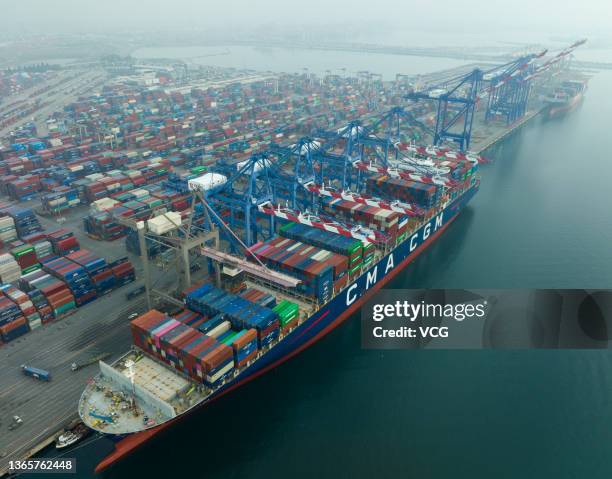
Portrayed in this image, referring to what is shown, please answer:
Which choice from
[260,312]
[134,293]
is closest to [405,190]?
[260,312]

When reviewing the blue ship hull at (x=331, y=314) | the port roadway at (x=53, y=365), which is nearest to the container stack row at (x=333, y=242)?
the blue ship hull at (x=331, y=314)

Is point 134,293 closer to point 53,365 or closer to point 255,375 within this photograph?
point 53,365

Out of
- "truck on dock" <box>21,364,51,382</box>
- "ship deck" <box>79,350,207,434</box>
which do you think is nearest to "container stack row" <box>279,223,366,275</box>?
"ship deck" <box>79,350,207,434</box>

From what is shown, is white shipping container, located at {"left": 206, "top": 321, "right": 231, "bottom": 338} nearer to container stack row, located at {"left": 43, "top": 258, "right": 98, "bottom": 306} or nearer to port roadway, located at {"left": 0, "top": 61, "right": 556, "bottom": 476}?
port roadway, located at {"left": 0, "top": 61, "right": 556, "bottom": 476}

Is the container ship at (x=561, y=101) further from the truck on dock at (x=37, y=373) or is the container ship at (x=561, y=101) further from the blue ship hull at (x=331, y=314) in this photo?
the truck on dock at (x=37, y=373)

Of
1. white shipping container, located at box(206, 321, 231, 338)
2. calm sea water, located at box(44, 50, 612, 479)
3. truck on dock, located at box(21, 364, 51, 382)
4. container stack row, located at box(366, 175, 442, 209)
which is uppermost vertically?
container stack row, located at box(366, 175, 442, 209)

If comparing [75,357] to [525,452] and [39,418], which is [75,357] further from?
[525,452]
